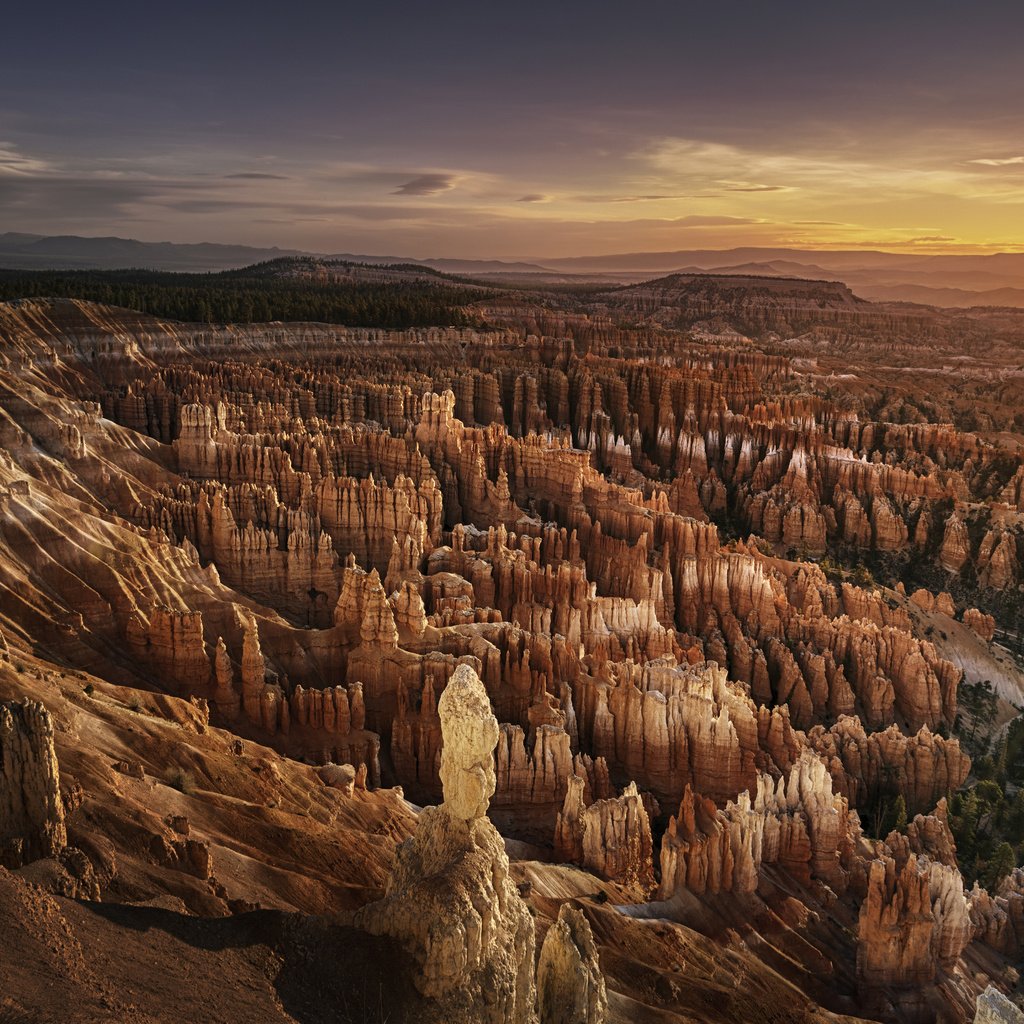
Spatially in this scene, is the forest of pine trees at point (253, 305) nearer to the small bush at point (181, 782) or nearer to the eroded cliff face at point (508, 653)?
the eroded cliff face at point (508, 653)

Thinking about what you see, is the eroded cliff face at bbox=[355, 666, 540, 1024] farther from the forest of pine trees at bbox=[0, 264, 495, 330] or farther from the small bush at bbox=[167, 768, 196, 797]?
the forest of pine trees at bbox=[0, 264, 495, 330]

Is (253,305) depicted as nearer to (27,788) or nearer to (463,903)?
(27,788)

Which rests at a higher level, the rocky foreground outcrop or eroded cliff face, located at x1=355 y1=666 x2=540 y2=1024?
the rocky foreground outcrop

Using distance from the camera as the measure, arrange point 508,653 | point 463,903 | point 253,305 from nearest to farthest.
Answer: point 463,903
point 508,653
point 253,305

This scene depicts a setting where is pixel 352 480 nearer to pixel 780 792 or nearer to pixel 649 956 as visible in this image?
pixel 780 792

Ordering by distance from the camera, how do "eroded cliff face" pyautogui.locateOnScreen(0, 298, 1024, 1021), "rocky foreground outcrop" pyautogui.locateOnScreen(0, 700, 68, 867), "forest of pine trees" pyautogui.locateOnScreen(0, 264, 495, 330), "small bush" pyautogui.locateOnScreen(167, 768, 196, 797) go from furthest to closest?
"forest of pine trees" pyautogui.locateOnScreen(0, 264, 495, 330), "eroded cliff face" pyautogui.locateOnScreen(0, 298, 1024, 1021), "small bush" pyautogui.locateOnScreen(167, 768, 196, 797), "rocky foreground outcrop" pyautogui.locateOnScreen(0, 700, 68, 867)

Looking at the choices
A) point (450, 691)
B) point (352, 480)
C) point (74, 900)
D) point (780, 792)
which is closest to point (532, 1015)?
point (450, 691)

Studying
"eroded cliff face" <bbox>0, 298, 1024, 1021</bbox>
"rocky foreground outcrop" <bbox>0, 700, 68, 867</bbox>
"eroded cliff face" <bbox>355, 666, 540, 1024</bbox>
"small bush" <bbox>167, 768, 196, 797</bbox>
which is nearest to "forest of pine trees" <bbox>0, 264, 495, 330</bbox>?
"eroded cliff face" <bbox>0, 298, 1024, 1021</bbox>

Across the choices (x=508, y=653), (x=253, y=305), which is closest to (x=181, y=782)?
(x=508, y=653)

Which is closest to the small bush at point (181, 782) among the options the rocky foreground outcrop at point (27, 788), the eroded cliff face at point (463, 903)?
the rocky foreground outcrop at point (27, 788)
